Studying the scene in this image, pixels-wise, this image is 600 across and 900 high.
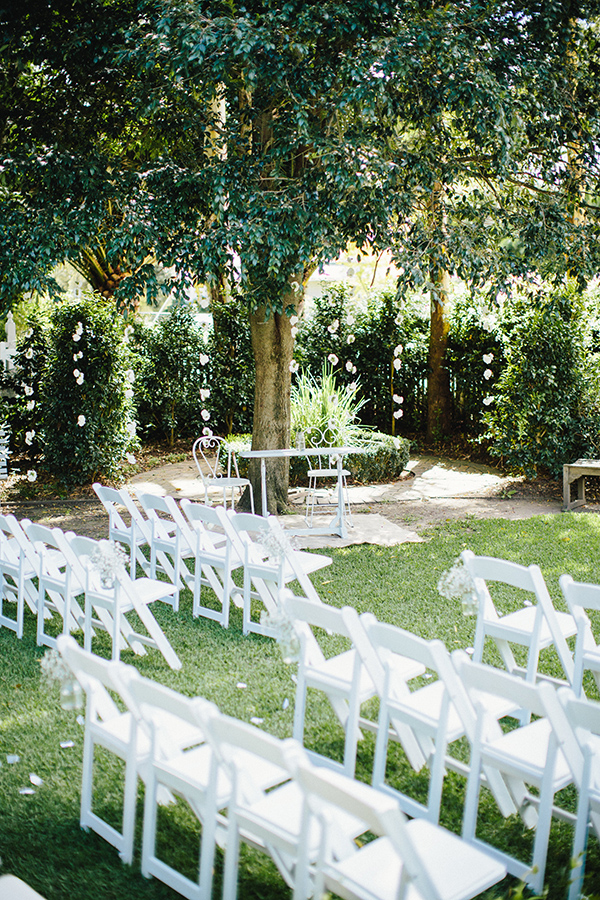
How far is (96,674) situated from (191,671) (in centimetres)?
191

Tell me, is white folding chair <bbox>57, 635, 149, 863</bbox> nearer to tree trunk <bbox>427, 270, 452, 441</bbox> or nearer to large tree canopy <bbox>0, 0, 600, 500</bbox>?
large tree canopy <bbox>0, 0, 600, 500</bbox>

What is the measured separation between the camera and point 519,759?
2734mm

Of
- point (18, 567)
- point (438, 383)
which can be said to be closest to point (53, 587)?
point (18, 567)

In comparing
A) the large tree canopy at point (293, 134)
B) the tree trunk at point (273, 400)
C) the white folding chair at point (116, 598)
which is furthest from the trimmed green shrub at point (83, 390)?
the white folding chair at point (116, 598)

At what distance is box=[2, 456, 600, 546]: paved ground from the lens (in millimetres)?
8234

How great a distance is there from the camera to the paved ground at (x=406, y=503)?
27.0 feet

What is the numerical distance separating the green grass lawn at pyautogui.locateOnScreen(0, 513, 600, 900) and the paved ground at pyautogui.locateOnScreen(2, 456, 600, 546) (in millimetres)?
946

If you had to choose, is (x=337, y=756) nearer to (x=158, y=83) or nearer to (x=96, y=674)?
(x=96, y=674)

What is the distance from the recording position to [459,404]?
43.9ft

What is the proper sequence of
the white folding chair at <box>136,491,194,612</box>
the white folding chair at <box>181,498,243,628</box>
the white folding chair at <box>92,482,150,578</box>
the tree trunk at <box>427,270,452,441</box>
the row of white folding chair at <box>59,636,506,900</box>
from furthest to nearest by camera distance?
the tree trunk at <box>427,270,452,441</box> → the white folding chair at <box>92,482,150,578</box> → the white folding chair at <box>136,491,194,612</box> → the white folding chair at <box>181,498,243,628</box> → the row of white folding chair at <box>59,636,506,900</box>

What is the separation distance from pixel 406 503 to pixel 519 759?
6.83m

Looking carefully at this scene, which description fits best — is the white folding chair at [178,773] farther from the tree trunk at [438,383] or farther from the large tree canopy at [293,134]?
the tree trunk at [438,383]

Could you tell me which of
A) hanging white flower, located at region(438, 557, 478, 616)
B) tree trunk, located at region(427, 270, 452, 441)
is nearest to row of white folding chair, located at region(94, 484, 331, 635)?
hanging white flower, located at region(438, 557, 478, 616)

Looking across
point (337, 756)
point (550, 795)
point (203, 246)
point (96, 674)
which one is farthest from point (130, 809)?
point (203, 246)
